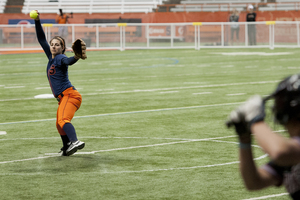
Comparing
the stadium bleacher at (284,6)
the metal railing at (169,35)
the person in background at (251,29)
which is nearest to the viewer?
the metal railing at (169,35)

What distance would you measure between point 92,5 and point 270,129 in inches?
1924

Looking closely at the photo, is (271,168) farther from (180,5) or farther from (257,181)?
(180,5)

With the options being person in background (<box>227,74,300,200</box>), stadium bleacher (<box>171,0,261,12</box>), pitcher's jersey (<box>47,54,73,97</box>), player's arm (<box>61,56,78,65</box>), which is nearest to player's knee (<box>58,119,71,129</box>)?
pitcher's jersey (<box>47,54,73,97</box>)

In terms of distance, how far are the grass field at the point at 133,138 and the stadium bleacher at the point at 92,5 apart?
98.3ft

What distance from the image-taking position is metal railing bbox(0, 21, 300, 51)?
32438 millimetres

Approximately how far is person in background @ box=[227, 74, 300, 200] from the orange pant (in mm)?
5093

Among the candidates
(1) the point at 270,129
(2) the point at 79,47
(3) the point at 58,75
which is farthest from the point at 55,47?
(1) the point at 270,129

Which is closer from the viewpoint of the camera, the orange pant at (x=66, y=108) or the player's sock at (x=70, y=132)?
the player's sock at (x=70, y=132)

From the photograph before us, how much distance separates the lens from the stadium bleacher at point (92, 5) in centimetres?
4941

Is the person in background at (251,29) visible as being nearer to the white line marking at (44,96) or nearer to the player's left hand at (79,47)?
the white line marking at (44,96)

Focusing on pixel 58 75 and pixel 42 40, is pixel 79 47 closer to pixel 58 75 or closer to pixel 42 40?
pixel 58 75

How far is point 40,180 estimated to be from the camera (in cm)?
654

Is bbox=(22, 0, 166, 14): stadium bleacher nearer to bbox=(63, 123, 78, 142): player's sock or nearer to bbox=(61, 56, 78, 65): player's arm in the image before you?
bbox=(61, 56, 78, 65): player's arm

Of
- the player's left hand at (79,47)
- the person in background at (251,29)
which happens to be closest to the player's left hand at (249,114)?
the player's left hand at (79,47)
